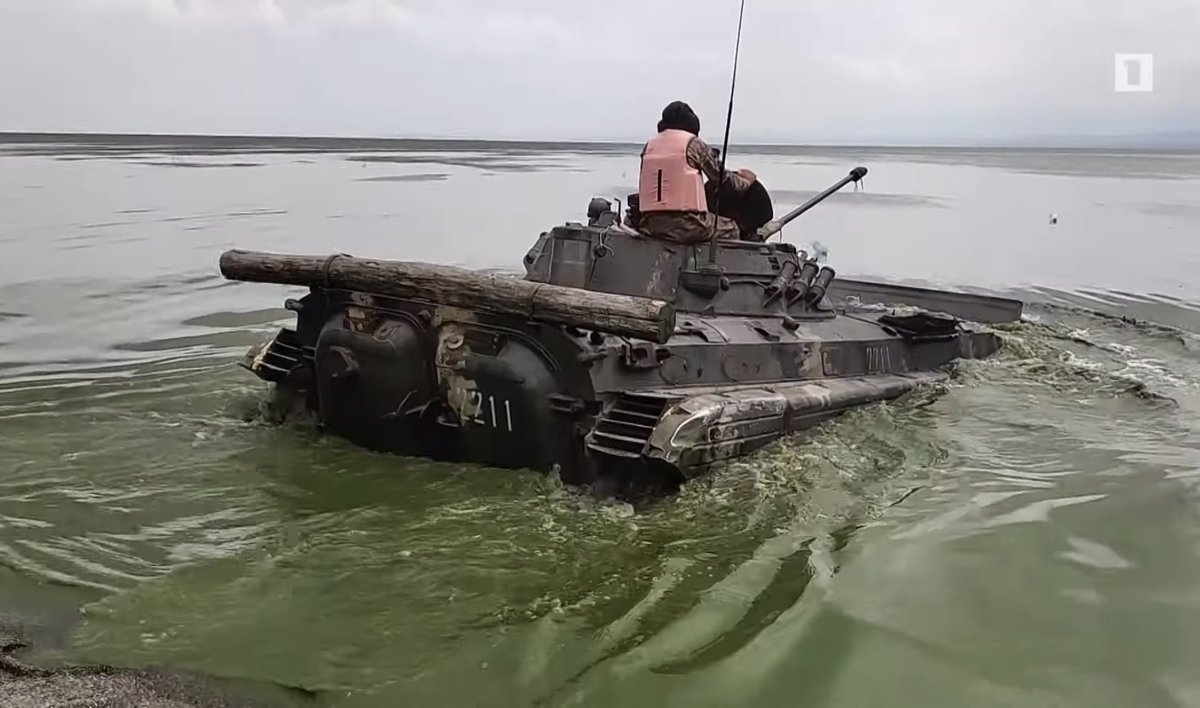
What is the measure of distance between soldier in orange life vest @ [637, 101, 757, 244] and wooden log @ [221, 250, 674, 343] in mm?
1951

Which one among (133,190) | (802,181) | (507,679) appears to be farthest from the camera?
(802,181)

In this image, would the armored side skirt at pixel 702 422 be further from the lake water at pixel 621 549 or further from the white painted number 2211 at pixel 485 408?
the white painted number 2211 at pixel 485 408

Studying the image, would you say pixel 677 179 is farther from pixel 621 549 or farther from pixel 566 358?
pixel 621 549

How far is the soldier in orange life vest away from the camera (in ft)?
31.7

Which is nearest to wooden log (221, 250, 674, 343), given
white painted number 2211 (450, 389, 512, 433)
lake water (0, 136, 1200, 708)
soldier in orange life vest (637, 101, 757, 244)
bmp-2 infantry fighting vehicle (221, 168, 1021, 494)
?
bmp-2 infantry fighting vehicle (221, 168, 1021, 494)

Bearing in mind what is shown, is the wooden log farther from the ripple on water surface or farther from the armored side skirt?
the ripple on water surface

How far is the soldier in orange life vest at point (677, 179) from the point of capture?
9664 mm

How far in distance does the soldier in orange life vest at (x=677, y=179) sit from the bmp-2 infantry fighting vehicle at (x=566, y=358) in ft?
0.49

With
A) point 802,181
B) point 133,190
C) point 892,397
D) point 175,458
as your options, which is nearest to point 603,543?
point 175,458

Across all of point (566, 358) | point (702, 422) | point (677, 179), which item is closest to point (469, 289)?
point (566, 358)

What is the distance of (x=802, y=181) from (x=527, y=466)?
4832 centimetres

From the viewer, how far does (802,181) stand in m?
54.7

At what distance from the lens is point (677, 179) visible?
380 inches

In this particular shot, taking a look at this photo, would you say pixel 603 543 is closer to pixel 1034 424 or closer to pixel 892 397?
pixel 892 397
